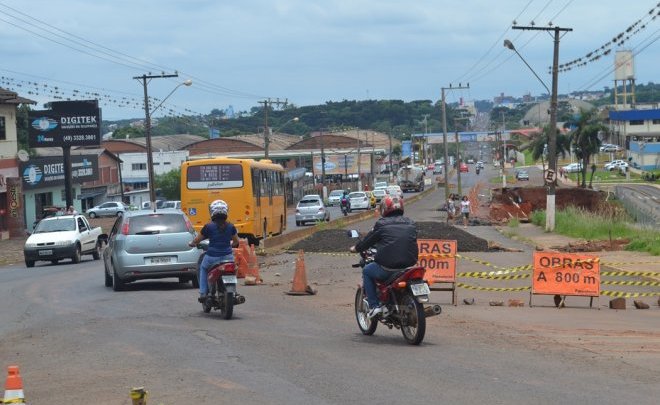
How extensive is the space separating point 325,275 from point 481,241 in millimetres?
12548

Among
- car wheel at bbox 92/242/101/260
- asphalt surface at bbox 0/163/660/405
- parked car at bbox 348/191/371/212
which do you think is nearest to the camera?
asphalt surface at bbox 0/163/660/405

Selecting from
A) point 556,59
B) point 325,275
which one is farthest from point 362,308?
point 556,59

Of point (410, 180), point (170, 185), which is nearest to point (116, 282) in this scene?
point (170, 185)

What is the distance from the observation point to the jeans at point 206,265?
15094 millimetres

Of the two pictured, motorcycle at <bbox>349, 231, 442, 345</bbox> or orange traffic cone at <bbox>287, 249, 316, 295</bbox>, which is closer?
motorcycle at <bbox>349, 231, 442, 345</bbox>

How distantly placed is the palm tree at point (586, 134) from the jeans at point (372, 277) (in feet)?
268

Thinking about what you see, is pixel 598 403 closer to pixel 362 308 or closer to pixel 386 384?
pixel 386 384

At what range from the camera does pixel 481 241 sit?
35.7 metres

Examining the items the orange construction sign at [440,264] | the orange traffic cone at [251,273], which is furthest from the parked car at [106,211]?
the orange construction sign at [440,264]

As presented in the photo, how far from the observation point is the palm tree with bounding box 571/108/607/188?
92.0 meters

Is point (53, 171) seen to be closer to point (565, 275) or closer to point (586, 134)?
point (586, 134)

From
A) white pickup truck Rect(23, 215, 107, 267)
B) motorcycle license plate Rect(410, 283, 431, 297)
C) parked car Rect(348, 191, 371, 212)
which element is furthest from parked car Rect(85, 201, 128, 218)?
motorcycle license plate Rect(410, 283, 431, 297)

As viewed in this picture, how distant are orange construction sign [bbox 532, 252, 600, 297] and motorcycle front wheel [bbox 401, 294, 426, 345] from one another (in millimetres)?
6593

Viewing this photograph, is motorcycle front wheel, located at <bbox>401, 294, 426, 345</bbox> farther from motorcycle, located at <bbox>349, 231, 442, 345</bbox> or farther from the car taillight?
the car taillight
